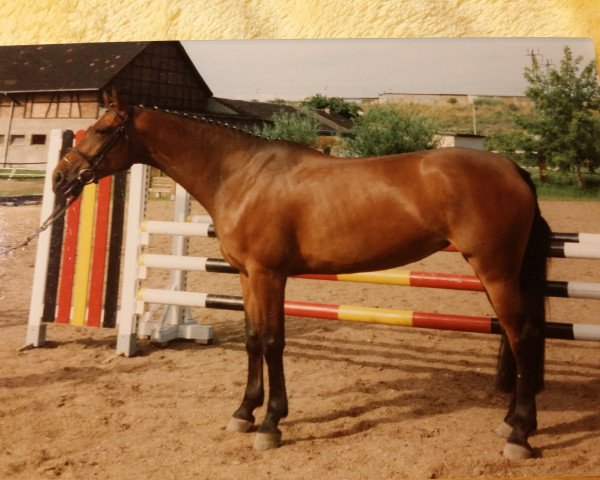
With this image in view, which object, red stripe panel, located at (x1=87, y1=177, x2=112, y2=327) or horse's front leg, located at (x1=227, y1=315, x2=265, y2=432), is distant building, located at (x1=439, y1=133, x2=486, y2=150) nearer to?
horse's front leg, located at (x1=227, y1=315, x2=265, y2=432)

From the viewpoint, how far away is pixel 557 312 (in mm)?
4180

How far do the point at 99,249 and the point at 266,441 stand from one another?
2.02 metres

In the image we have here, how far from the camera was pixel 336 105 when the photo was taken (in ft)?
6.25

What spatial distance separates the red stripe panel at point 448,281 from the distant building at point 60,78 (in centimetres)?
152

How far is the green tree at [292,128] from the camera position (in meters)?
2.12

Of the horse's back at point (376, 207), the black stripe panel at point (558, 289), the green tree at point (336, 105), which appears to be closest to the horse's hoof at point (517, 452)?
the black stripe panel at point (558, 289)

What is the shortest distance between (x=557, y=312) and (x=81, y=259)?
363 cm

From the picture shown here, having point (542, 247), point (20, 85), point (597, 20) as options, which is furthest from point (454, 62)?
point (20, 85)

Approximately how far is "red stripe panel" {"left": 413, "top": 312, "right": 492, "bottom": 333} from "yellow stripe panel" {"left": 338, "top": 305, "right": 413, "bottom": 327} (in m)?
0.05

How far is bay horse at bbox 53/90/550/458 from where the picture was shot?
2170 millimetres

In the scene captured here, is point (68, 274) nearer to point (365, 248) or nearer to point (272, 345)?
point (272, 345)

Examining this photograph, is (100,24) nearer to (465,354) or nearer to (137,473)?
(137,473)

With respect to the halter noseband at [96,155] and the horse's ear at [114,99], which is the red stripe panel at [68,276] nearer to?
the halter noseband at [96,155]

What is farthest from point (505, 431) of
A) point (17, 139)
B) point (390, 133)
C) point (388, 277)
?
point (17, 139)
